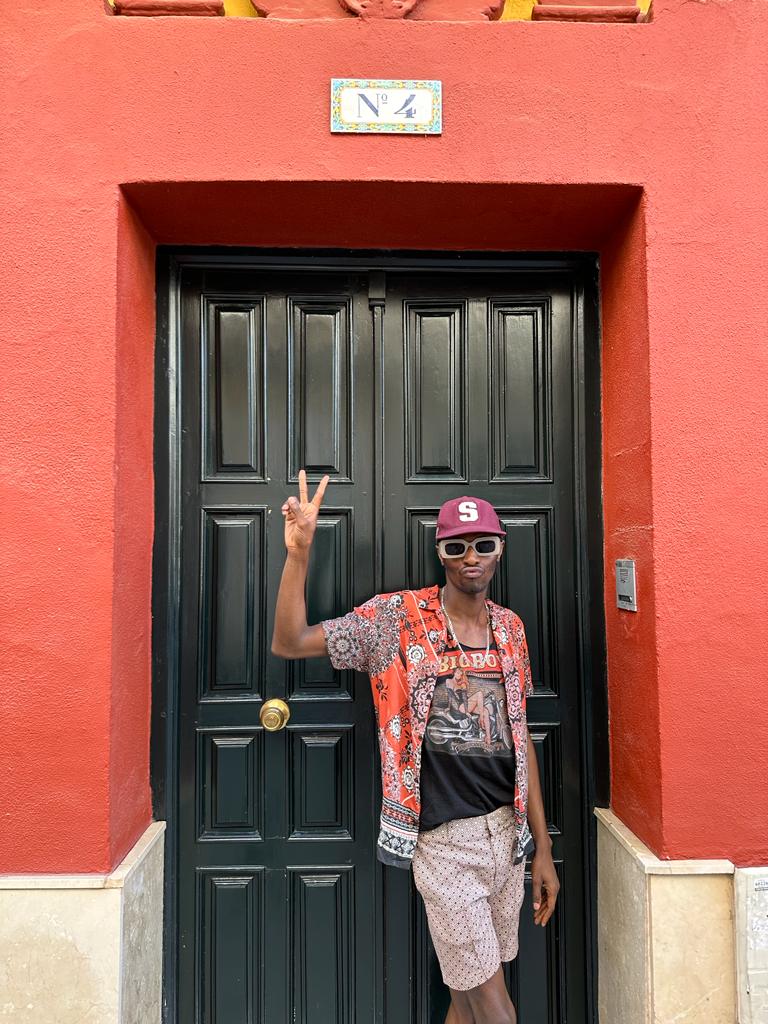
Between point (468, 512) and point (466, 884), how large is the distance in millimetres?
1287

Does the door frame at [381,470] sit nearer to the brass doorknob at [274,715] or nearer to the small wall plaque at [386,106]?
the brass doorknob at [274,715]

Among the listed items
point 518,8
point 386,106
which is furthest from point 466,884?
point 518,8

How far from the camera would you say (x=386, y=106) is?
2.53 metres

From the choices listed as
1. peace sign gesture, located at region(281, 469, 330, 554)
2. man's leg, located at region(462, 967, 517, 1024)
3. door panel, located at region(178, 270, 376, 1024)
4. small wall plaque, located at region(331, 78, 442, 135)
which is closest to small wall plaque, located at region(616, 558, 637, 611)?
door panel, located at region(178, 270, 376, 1024)

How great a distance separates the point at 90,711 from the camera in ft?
7.95

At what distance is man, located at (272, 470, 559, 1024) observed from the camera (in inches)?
91.4

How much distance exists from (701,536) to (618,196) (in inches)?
53.2

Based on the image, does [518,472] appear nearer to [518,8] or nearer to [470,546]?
[470,546]

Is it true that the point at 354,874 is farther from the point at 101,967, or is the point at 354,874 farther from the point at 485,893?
the point at 101,967

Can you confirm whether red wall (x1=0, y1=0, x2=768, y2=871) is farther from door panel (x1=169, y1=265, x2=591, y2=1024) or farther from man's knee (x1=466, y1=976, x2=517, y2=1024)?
man's knee (x1=466, y1=976, x2=517, y2=1024)

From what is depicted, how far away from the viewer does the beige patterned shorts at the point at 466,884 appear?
7.52 ft

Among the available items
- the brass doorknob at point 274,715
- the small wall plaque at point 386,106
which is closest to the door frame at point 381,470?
the brass doorknob at point 274,715

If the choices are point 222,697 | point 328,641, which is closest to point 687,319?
point 328,641

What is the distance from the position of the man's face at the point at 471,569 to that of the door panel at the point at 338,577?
0.59 m
